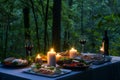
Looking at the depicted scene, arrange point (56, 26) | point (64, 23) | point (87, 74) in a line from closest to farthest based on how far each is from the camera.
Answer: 1. point (87, 74)
2. point (56, 26)
3. point (64, 23)

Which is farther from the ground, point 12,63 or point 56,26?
point 56,26

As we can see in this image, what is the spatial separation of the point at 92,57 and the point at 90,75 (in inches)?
15.4

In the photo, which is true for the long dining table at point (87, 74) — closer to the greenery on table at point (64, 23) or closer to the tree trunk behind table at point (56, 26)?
the greenery on table at point (64, 23)

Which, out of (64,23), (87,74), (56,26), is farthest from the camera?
(64,23)

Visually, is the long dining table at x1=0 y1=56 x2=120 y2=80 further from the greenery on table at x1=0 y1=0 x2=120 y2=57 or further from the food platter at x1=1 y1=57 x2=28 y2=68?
the greenery on table at x1=0 y1=0 x2=120 y2=57

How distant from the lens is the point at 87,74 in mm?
2025

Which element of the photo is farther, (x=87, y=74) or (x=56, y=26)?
(x=56, y=26)

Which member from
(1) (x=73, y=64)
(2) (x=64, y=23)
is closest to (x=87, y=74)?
(1) (x=73, y=64)

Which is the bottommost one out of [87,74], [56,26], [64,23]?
[87,74]

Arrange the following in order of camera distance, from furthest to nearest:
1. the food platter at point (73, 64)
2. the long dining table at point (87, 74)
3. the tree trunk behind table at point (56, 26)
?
Result: 1. the tree trunk behind table at point (56, 26)
2. the food platter at point (73, 64)
3. the long dining table at point (87, 74)

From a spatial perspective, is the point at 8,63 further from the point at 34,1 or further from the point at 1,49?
the point at 1,49

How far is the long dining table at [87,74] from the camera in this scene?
182 cm

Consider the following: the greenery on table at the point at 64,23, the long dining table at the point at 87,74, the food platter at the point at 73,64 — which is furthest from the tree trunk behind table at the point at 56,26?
the food platter at the point at 73,64

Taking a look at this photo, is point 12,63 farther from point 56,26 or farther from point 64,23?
point 64,23
